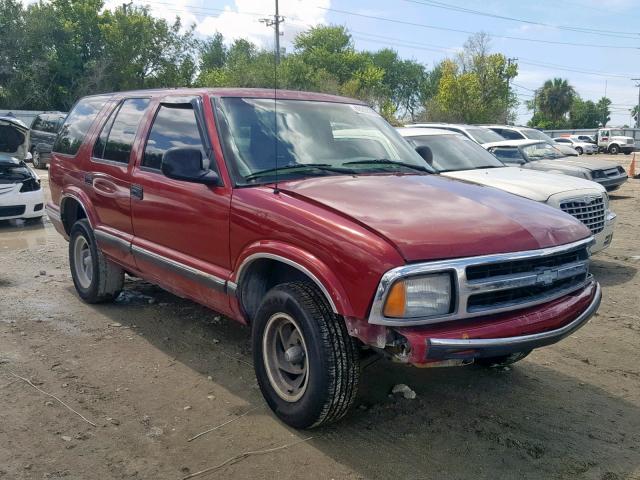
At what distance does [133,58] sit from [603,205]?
1815 inches

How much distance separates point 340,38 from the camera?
232ft

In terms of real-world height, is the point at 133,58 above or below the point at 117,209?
above

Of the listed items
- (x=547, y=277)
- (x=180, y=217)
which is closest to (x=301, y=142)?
(x=180, y=217)

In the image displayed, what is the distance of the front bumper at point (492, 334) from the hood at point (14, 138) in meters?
9.09

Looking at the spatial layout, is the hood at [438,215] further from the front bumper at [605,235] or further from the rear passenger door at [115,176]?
the front bumper at [605,235]

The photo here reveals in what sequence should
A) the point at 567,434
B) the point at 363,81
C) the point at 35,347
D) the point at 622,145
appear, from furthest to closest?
1. the point at 363,81
2. the point at 622,145
3. the point at 35,347
4. the point at 567,434

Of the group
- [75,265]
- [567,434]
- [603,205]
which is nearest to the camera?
[567,434]

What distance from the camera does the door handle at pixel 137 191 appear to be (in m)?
4.80

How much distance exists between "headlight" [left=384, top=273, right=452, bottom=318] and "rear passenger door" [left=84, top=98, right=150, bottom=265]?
274 centimetres

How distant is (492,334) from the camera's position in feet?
10.3

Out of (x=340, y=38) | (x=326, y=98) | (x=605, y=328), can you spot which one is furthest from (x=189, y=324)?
(x=340, y=38)

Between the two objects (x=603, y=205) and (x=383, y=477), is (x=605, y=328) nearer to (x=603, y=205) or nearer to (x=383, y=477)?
(x=603, y=205)

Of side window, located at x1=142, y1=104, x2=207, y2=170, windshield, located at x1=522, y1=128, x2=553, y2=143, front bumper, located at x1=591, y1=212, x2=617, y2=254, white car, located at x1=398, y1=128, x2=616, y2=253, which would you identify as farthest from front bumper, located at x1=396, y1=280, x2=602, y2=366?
windshield, located at x1=522, y1=128, x2=553, y2=143

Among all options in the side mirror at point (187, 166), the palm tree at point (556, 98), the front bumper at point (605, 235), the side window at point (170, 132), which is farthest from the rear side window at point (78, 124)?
the palm tree at point (556, 98)
